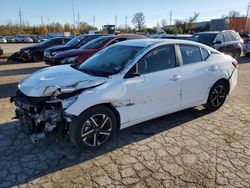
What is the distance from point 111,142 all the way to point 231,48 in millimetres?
11172

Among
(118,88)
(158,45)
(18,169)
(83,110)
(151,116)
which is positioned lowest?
(18,169)

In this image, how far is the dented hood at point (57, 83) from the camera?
3.71 meters

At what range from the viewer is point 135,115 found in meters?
4.27

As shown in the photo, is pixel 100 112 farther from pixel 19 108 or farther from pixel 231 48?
pixel 231 48

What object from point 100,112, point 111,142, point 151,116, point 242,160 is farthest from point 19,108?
point 242,160

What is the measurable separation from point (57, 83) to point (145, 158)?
1.77m

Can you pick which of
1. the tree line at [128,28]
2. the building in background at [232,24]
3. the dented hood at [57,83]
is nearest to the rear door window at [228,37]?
the dented hood at [57,83]

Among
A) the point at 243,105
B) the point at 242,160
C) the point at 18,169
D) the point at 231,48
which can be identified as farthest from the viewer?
the point at 231,48

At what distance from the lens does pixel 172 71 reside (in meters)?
4.65

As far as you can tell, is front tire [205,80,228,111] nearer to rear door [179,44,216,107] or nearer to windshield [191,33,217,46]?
rear door [179,44,216,107]

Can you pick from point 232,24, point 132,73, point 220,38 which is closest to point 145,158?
point 132,73

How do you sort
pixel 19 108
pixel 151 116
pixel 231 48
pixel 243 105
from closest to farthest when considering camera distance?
pixel 19 108 → pixel 151 116 → pixel 243 105 → pixel 231 48

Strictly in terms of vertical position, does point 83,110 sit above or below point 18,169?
above

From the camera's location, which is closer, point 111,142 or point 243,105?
point 111,142
